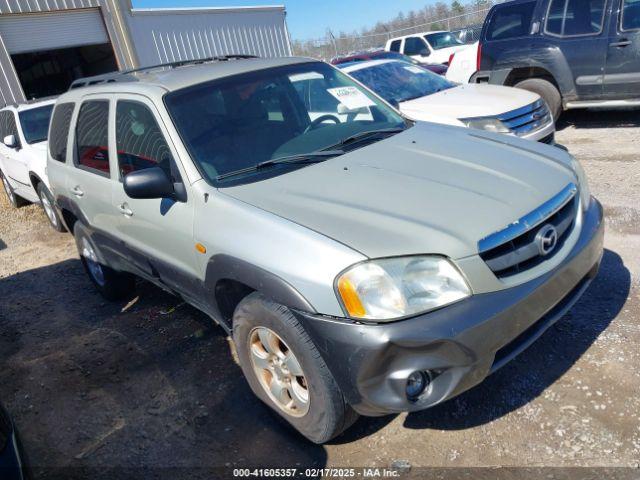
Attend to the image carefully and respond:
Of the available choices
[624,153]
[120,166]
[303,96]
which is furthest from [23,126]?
[624,153]

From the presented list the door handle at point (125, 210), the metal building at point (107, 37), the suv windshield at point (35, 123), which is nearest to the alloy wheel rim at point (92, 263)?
the door handle at point (125, 210)

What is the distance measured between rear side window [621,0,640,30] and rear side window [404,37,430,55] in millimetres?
9467

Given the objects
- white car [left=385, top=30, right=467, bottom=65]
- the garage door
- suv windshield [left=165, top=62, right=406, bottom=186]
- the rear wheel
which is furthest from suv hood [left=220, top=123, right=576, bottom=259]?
white car [left=385, top=30, right=467, bottom=65]

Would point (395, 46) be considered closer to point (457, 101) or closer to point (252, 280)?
point (457, 101)

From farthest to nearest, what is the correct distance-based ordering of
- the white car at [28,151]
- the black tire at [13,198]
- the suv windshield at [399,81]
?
the black tire at [13,198] → the white car at [28,151] → the suv windshield at [399,81]

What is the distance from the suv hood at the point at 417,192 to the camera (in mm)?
2133

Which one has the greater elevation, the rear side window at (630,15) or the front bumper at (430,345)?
the rear side window at (630,15)

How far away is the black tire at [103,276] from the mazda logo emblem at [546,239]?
3.39 metres

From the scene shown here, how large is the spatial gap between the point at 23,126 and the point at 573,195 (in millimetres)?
→ 7378

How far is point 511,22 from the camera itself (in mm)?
7812

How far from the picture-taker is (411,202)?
7.71 feet

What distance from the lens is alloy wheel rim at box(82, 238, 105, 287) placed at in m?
4.43

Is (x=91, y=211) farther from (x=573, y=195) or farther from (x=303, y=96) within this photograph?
(x=573, y=195)

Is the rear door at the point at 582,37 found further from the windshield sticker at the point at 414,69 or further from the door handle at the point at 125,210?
the door handle at the point at 125,210
